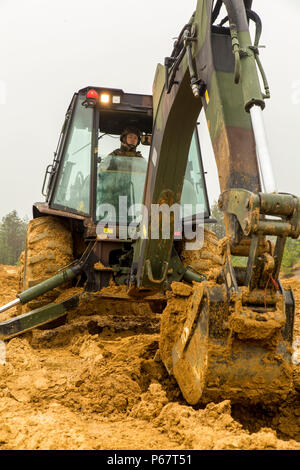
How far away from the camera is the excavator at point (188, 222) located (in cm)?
216

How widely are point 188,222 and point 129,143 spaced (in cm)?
119

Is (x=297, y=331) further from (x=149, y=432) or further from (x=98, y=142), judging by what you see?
(x=149, y=432)

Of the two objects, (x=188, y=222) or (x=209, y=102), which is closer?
(x=209, y=102)

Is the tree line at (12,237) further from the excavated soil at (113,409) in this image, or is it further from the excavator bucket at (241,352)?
the excavator bucket at (241,352)

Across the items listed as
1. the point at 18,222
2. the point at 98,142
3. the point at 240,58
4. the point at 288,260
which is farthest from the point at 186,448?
the point at 18,222

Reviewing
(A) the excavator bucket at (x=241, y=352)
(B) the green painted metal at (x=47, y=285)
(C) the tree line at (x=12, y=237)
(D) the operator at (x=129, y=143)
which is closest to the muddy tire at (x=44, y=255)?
(B) the green painted metal at (x=47, y=285)

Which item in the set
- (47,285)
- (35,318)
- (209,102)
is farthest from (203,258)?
(209,102)

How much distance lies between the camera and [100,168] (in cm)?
493

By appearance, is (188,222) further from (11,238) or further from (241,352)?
(11,238)

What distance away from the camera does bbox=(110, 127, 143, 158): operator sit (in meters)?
5.16

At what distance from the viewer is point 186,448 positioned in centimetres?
177

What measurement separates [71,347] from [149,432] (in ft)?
7.51

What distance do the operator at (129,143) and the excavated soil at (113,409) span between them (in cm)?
211
